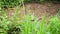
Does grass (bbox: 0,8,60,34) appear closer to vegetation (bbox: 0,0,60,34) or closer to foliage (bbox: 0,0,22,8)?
vegetation (bbox: 0,0,60,34)

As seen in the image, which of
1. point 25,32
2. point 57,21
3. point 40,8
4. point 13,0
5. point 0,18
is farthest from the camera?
point 40,8

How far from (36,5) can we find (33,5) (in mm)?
96

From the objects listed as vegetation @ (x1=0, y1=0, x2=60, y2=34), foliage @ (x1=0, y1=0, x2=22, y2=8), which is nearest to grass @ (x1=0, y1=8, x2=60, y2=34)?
vegetation @ (x1=0, y1=0, x2=60, y2=34)

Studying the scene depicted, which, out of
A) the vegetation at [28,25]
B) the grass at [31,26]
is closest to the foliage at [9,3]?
the vegetation at [28,25]

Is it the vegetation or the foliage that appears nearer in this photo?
the vegetation

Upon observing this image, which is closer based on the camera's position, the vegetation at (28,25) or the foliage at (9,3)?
the vegetation at (28,25)

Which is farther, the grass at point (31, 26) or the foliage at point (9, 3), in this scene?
the foliage at point (9, 3)

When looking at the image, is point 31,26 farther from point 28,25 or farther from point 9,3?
point 9,3

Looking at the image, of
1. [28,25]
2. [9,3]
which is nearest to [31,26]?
[28,25]

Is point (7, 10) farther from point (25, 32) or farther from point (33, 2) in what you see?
point (25, 32)

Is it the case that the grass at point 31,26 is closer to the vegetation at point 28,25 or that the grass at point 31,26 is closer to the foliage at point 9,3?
the vegetation at point 28,25

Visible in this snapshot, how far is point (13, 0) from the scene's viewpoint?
17.3ft

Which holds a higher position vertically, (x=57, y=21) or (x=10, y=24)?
(x=57, y=21)

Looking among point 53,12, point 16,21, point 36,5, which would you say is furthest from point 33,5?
point 16,21
